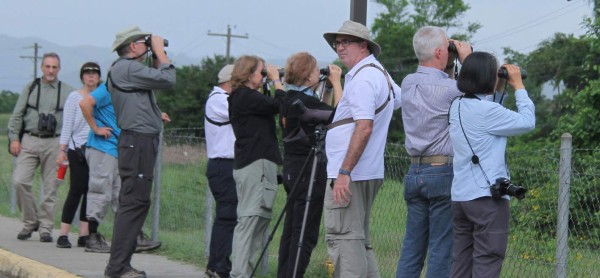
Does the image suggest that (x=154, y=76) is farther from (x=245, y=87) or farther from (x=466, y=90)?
(x=466, y=90)

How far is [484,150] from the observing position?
6.19m

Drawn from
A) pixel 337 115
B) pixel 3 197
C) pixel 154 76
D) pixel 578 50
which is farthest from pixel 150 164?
pixel 578 50

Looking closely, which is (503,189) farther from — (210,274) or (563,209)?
(210,274)

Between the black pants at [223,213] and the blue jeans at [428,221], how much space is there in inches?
78.4

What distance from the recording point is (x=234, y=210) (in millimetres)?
8492

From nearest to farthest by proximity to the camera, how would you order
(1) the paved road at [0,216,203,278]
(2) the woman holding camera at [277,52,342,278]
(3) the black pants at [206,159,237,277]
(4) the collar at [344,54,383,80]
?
(4) the collar at [344,54,383,80]
(2) the woman holding camera at [277,52,342,278]
(3) the black pants at [206,159,237,277]
(1) the paved road at [0,216,203,278]

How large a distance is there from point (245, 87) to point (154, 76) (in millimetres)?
687

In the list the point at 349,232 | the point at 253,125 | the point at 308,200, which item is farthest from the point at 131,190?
the point at 349,232

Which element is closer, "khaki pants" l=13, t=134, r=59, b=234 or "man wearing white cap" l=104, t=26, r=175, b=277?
"man wearing white cap" l=104, t=26, r=175, b=277

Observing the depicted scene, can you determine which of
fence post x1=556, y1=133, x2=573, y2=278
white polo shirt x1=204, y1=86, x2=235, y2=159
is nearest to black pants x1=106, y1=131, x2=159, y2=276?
white polo shirt x1=204, y1=86, x2=235, y2=159

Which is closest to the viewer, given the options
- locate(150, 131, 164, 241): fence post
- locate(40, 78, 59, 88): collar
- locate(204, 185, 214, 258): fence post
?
locate(204, 185, 214, 258): fence post

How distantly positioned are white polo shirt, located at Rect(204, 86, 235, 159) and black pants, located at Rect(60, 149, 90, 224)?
2459mm

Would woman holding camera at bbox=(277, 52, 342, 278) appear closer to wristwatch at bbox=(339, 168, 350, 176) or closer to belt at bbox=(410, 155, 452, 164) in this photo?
wristwatch at bbox=(339, 168, 350, 176)

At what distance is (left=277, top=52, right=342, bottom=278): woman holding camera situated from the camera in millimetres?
7434
